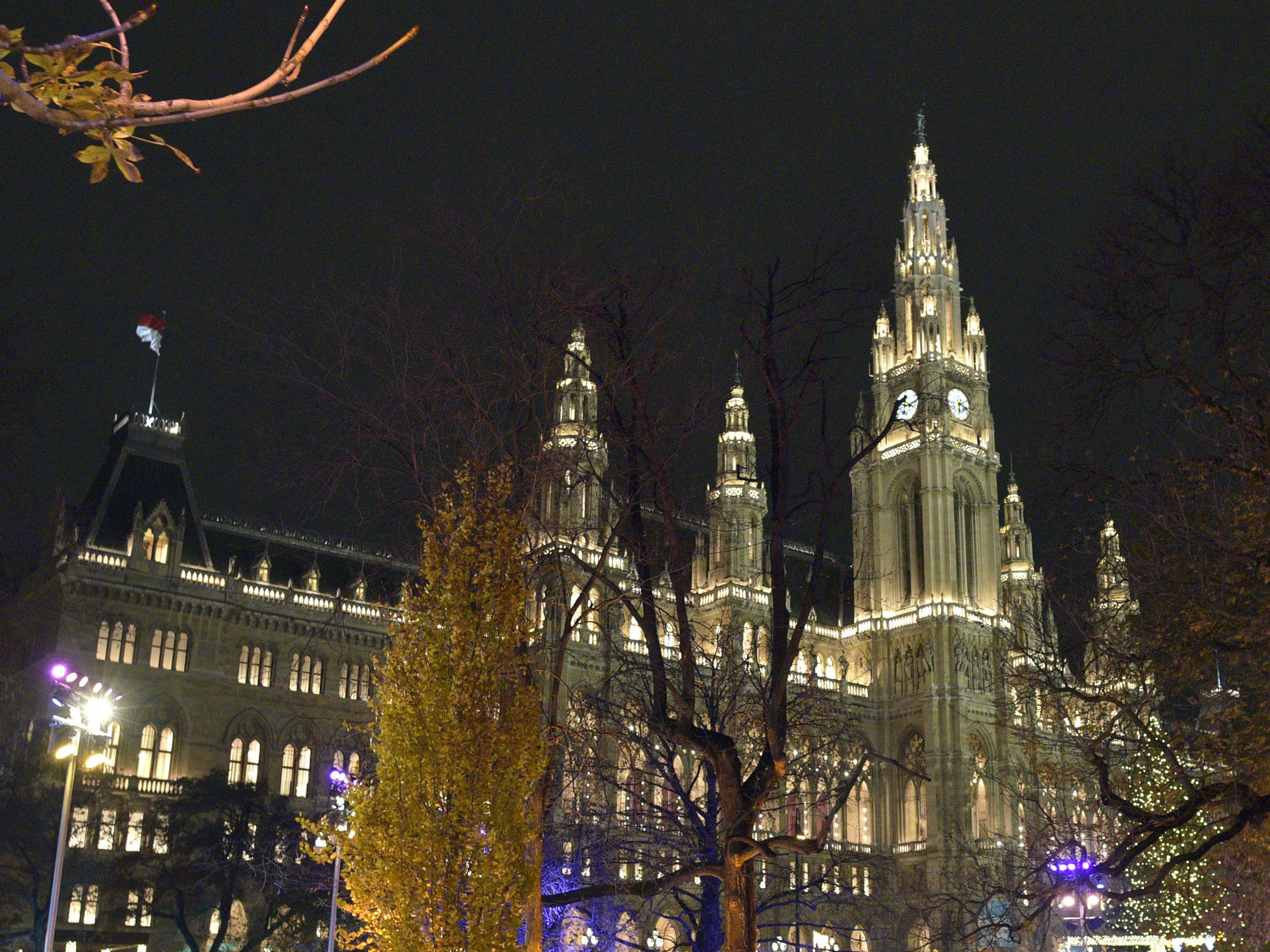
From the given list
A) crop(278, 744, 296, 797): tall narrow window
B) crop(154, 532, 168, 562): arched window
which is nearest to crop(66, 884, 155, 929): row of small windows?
crop(278, 744, 296, 797): tall narrow window

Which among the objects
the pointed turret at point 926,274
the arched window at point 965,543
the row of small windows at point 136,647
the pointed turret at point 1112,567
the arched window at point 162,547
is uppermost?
the pointed turret at point 926,274

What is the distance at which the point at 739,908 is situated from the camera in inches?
614

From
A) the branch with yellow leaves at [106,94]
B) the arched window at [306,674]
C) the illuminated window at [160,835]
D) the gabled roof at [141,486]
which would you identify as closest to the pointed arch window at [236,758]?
the arched window at [306,674]

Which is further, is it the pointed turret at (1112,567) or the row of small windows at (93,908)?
the row of small windows at (93,908)

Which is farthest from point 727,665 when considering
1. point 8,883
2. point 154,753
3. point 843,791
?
point 154,753

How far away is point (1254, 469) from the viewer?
49.5 ft

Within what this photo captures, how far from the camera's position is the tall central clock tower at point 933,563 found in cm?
7050

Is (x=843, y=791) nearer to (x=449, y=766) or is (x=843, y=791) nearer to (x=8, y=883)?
(x=449, y=766)

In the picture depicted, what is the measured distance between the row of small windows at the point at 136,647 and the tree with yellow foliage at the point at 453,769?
40556 millimetres

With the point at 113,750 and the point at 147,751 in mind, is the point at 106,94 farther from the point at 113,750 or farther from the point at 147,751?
the point at 147,751

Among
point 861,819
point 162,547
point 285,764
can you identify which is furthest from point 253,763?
point 861,819

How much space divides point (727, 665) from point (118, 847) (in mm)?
27738

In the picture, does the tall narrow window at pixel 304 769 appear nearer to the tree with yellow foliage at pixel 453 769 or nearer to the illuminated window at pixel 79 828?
the illuminated window at pixel 79 828

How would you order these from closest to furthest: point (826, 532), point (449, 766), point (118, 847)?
point (449, 766) → point (826, 532) → point (118, 847)
